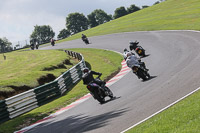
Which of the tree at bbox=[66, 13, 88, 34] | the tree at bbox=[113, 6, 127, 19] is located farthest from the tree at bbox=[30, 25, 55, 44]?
the tree at bbox=[113, 6, 127, 19]

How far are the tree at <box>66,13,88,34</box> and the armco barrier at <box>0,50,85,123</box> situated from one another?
139805 millimetres

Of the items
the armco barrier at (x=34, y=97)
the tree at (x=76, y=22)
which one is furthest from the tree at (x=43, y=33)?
the armco barrier at (x=34, y=97)

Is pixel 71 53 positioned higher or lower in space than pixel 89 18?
lower

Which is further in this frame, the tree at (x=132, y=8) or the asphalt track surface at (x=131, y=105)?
the tree at (x=132, y=8)

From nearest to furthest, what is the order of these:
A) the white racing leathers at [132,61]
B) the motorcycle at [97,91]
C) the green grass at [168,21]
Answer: the motorcycle at [97,91] → the white racing leathers at [132,61] → the green grass at [168,21]

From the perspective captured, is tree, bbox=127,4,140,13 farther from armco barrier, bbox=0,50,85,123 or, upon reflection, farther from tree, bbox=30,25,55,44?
armco barrier, bbox=0,50,85,123

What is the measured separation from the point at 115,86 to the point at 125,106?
5.68 m

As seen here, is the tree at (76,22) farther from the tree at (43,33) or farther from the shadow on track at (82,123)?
the shadow on track at (82,123)

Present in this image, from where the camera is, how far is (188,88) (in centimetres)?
1142

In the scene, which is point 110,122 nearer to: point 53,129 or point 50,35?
point 53,129

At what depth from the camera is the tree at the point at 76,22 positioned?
161375mm

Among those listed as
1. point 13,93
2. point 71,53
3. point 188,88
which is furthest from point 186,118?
point 71,53

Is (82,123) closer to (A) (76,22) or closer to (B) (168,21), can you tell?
(B) (168,21)

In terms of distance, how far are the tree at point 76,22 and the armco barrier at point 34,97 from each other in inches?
5504
